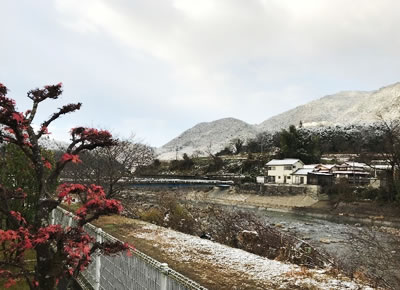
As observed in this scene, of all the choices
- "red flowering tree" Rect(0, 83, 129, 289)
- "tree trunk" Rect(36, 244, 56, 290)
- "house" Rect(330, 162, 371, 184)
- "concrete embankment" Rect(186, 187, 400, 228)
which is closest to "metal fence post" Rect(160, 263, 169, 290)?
"red flowering tree" Rect(0, 83, 129, 289)

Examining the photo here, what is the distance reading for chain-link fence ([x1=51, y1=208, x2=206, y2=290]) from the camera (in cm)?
405

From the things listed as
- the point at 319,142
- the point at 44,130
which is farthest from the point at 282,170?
the point at 44,130

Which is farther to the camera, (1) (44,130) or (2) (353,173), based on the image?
(2) (353,173)

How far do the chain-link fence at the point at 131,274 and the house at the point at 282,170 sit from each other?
177 feet

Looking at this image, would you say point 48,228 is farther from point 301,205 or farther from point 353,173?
point 353,173

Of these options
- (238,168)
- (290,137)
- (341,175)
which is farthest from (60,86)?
(238,168)

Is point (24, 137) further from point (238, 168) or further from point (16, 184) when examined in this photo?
point (238, 168)

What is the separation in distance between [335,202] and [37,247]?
44168mm

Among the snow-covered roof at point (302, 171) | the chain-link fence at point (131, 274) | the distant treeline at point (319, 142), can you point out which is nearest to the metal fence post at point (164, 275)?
the chain-link fence at point (131, 274)

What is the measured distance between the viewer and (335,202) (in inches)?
1727

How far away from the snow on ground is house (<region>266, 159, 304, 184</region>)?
52825mm

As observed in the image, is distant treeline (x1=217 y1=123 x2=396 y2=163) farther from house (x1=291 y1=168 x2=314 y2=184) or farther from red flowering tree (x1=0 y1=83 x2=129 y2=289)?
red flowering tree (x1=0 y1=83 x2=129 y2=289)

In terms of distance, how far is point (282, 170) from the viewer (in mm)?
61031

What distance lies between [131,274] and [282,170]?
5763 cm
